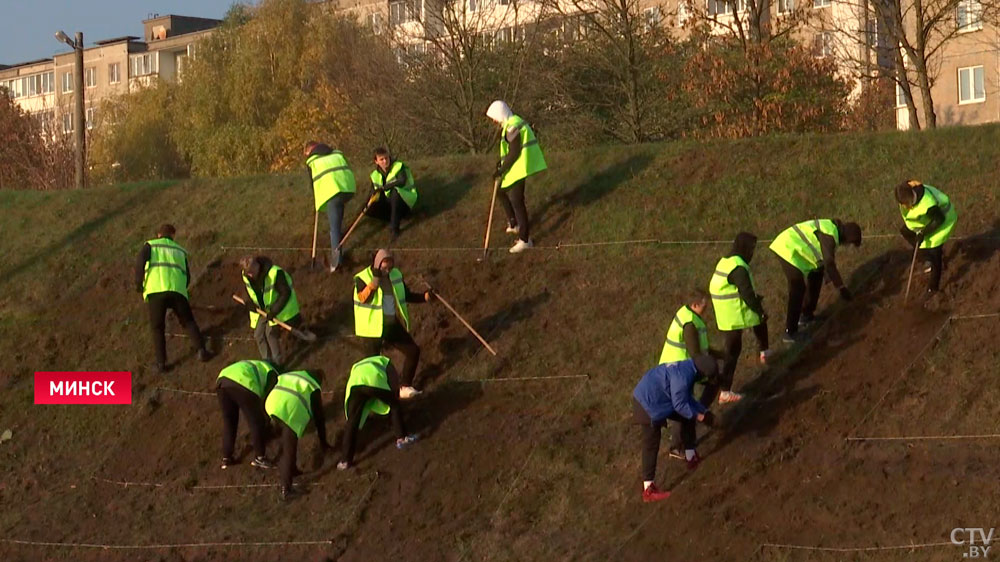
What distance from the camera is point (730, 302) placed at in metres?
14.2

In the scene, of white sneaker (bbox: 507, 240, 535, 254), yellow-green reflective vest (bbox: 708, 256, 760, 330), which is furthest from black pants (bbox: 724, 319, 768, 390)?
white sneaker (bbox: 507, 240, 535, 254)

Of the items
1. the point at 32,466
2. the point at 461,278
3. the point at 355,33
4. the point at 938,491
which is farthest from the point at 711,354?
the point at 355,33

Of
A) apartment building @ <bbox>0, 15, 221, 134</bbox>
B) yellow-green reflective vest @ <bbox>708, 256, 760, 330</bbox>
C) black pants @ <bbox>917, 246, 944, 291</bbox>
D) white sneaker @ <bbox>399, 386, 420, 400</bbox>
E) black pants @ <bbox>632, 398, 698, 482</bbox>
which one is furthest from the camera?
apartment building @ <bbox>0, 15, 221, 134</bbox>

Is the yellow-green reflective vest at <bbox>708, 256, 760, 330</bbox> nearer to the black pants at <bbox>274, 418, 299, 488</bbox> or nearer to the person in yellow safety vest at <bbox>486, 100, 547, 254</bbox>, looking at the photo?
the person in yellow safety vest at <bbox>486, 100, 547, 254</bbox>

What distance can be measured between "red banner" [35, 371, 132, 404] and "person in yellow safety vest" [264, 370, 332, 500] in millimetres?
4201

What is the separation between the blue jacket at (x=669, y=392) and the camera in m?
12.7

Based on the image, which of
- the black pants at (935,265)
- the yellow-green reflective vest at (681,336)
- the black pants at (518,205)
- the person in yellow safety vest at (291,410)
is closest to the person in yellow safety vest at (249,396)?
the person in yellow safety vest at (291,410)

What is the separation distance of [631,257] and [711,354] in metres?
Result: 4.48

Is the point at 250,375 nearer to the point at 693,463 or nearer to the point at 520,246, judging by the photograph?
the point at 520,246

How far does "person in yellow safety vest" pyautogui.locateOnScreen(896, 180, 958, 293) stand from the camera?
48.7 feet

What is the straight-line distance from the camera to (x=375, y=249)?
19641 mm

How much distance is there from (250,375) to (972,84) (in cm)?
3289

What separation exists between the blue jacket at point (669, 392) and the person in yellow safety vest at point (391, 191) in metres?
7.59

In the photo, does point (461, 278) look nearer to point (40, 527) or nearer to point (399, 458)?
point (399, 458)
